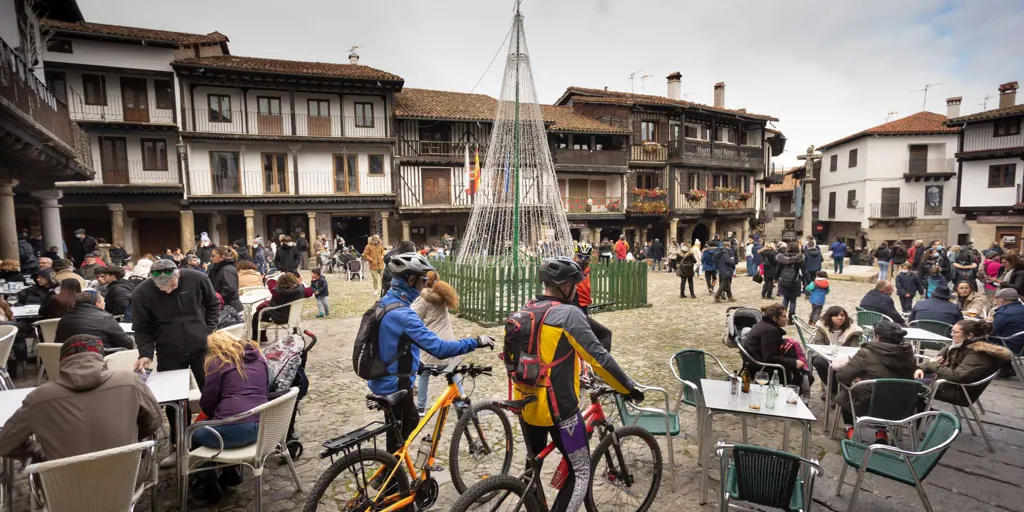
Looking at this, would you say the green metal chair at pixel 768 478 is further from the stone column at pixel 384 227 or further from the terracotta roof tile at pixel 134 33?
the terracotta roof tile at pixel 134 33

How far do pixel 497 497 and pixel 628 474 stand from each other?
1.28 meters

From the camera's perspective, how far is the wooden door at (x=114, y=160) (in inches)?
895

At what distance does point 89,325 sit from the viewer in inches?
202

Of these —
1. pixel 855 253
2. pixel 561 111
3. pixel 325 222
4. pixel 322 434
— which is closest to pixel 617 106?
pixel 561 111

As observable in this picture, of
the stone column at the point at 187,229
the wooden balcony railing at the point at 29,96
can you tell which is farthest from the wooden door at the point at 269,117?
the wooden balcony railing at the point at 29,96

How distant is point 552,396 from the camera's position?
3.06m

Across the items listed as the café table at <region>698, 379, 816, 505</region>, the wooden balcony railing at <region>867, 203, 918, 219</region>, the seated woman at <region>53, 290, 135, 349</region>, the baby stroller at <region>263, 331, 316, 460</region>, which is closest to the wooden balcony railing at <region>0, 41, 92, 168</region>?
the seated woman at <region>53, 290, 135, 349</region>

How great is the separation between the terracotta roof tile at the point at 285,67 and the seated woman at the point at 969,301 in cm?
2349

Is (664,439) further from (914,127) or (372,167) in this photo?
(914,127)

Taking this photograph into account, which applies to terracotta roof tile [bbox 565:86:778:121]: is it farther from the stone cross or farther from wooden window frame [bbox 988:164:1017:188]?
wooden window frame [bbox 988:164:1017:188]

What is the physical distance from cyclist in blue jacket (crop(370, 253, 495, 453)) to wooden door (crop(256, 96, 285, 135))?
2395cm

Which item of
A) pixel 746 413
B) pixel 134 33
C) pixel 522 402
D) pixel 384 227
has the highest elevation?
pixel 134 33

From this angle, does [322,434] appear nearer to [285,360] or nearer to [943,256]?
[285,360]

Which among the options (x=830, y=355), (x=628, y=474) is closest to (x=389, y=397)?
(x=628, y=474)
